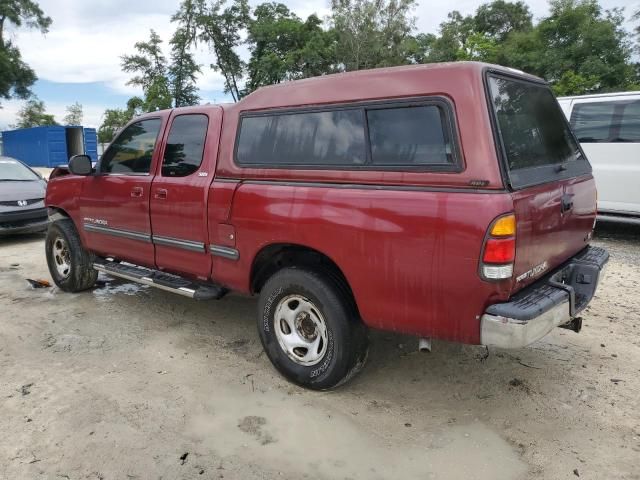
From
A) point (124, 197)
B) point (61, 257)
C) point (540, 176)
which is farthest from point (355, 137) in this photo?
point (61, 257)

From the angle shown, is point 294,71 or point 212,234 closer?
point 212,234

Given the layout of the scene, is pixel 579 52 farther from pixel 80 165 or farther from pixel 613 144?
pixel 80 165

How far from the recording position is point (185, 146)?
4020mm

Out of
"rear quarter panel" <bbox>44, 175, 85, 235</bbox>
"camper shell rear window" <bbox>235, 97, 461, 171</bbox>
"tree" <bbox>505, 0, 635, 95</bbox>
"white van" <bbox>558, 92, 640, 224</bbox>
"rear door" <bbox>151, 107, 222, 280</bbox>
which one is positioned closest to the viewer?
"camper shell rear window" <bbox>235, 97, 461, 171</bbox>

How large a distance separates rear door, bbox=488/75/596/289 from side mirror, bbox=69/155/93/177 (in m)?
3.73

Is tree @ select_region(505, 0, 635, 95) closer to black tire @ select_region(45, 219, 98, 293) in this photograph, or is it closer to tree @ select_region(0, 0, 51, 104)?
black tire @ select_region(45, 219, 98, 293)

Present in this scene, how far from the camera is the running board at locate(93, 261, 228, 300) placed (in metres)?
3.82

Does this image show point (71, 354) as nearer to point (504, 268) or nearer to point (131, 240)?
point (131, 240)

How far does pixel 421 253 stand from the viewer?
2.60 m

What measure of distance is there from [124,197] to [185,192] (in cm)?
90

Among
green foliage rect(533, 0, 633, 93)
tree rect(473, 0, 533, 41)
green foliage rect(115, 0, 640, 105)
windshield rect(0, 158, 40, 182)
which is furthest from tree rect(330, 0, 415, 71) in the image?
windshield rect(0, 158, 40, 182)

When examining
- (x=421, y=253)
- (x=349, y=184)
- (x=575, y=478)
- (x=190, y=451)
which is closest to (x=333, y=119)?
(x=349, y=184)

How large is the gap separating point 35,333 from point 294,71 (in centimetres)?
3204

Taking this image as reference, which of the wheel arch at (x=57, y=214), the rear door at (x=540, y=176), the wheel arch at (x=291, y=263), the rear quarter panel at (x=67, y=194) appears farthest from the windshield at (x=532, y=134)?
the wheel arch at (x=57, y=214)
